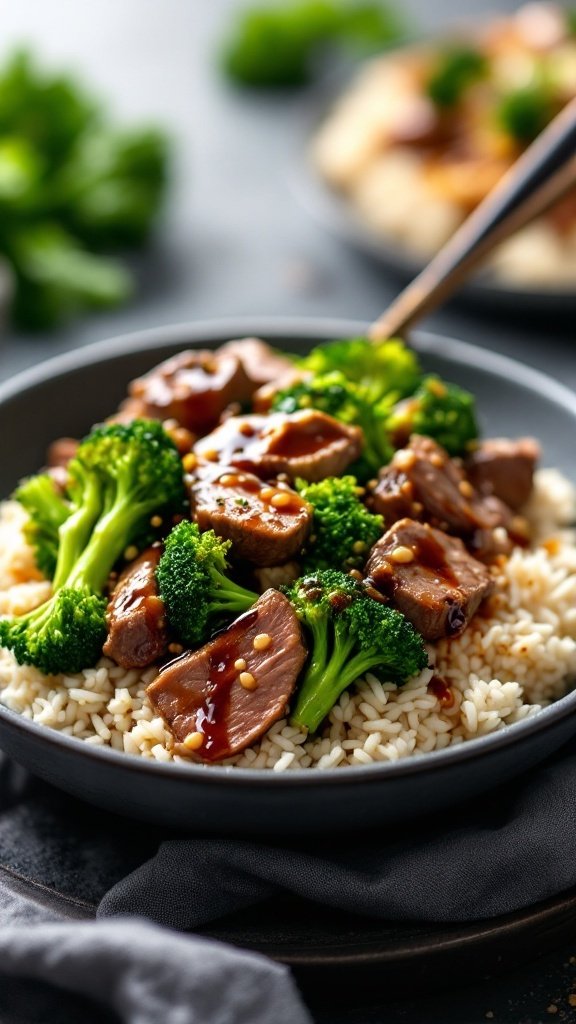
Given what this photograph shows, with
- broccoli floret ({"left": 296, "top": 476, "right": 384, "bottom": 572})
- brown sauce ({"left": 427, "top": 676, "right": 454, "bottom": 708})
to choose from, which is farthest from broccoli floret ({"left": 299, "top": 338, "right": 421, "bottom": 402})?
brown sauce ({"left": 427, "top": 676, "right": 454, "bottom": 708})

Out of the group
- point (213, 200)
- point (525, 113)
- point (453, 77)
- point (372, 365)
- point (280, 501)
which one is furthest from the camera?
point (213, 200)

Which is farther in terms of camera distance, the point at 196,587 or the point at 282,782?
the point at 196,587

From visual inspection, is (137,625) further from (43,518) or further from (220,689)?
(43,518)

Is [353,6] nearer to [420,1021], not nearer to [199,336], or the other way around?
[199,336]

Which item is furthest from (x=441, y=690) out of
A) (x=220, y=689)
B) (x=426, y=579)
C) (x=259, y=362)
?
(x=259, y=362)

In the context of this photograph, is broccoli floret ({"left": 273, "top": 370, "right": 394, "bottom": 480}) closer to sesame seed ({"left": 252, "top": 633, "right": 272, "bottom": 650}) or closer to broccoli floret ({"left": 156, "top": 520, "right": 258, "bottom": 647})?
broccoli floret ({"left": 156, "top": 520, "right": 258, "bottom": 647})
